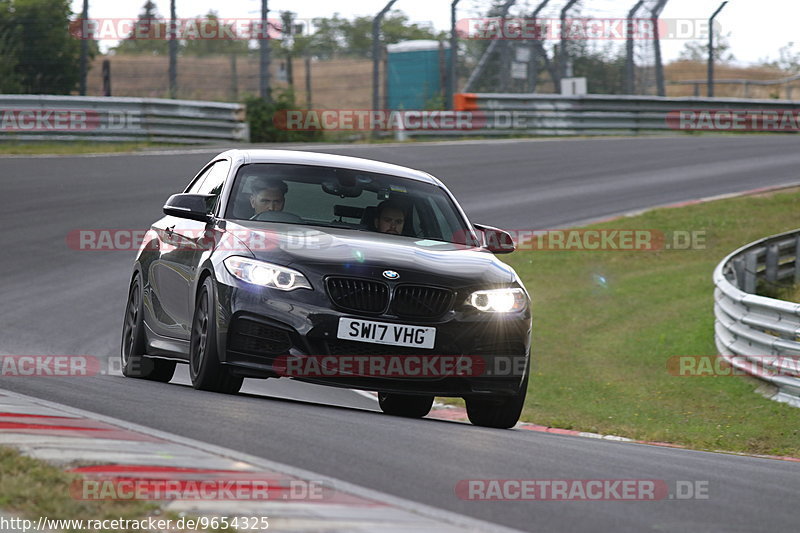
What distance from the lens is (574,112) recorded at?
98.6 ft

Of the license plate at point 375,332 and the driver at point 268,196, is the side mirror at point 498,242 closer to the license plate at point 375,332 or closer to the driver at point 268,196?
the driver at point 268,196

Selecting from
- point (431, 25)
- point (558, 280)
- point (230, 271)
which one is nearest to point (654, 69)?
point (431, 25)

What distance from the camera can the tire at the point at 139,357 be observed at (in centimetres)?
930

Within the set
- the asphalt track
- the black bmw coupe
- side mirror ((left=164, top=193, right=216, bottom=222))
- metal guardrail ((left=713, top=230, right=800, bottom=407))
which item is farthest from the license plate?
metal guardrail ((left=713, top=230, right=800, bottom=407))

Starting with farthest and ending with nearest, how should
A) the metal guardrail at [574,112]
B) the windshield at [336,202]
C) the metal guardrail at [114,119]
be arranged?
1. the metal guardrail at [574,112]
2. the metal guardrail at [114,119]
3. the windshield at [336,202]

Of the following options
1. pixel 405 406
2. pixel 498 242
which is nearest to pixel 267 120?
pixel 405 406

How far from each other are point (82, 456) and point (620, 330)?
980cm

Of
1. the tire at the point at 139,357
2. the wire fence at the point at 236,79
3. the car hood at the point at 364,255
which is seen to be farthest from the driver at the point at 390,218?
the wire fence at the point at 236,79

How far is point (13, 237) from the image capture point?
16156 millimetres

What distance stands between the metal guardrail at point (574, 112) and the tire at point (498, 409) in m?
20.4

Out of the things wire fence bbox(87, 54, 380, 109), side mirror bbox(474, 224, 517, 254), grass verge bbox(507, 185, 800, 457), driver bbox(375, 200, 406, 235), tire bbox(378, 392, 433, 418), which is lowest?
grass verge bbox(507, 185, 800, 457)

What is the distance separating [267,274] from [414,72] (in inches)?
1056

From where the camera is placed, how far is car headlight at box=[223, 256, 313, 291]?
23.4 ft

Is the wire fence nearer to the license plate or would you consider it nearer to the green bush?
the green bush
